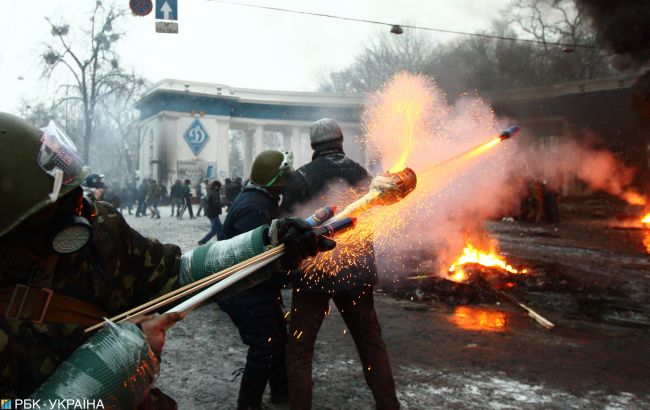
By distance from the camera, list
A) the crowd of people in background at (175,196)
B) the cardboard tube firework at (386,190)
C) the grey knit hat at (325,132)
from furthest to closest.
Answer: the crowd of people in background at (175,196) → the grey knit hat at (325,132) → the cardboard tube firework at (386,190)

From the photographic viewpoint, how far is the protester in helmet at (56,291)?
135 centimetres

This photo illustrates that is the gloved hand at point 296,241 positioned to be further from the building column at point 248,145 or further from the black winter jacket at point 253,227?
the building column at point 248,145

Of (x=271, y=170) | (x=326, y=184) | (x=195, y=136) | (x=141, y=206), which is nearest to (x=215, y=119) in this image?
(x=141, y=206)

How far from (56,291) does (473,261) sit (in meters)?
7.58

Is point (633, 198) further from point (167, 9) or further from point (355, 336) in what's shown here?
point (355, 336)

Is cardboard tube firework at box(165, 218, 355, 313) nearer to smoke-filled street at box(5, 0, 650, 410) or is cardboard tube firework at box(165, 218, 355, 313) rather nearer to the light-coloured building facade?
smoke-filled street at box(5, 0, 650, 410)

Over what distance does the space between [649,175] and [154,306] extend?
2302cm

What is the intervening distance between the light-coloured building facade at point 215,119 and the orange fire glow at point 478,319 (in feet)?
70.9

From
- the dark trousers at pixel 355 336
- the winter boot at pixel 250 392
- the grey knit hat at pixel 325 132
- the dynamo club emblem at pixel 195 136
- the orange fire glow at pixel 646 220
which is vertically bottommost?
the winter boot at pixel 250 392

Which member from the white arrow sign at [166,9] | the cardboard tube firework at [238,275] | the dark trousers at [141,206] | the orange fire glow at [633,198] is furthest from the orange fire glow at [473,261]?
the dark trousers at [141,206]

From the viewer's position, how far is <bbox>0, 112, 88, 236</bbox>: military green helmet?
142 centimetres

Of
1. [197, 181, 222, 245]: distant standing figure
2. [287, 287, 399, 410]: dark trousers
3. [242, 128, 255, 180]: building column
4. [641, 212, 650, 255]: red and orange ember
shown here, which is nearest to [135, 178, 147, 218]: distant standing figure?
[197, 181, 222, 245]: distant standing figure

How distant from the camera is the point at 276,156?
12.3ft

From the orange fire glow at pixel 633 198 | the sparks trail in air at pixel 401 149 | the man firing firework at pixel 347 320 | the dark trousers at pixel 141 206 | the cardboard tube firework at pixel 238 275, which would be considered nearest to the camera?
the cardboard tube firework at pixel 238 275
